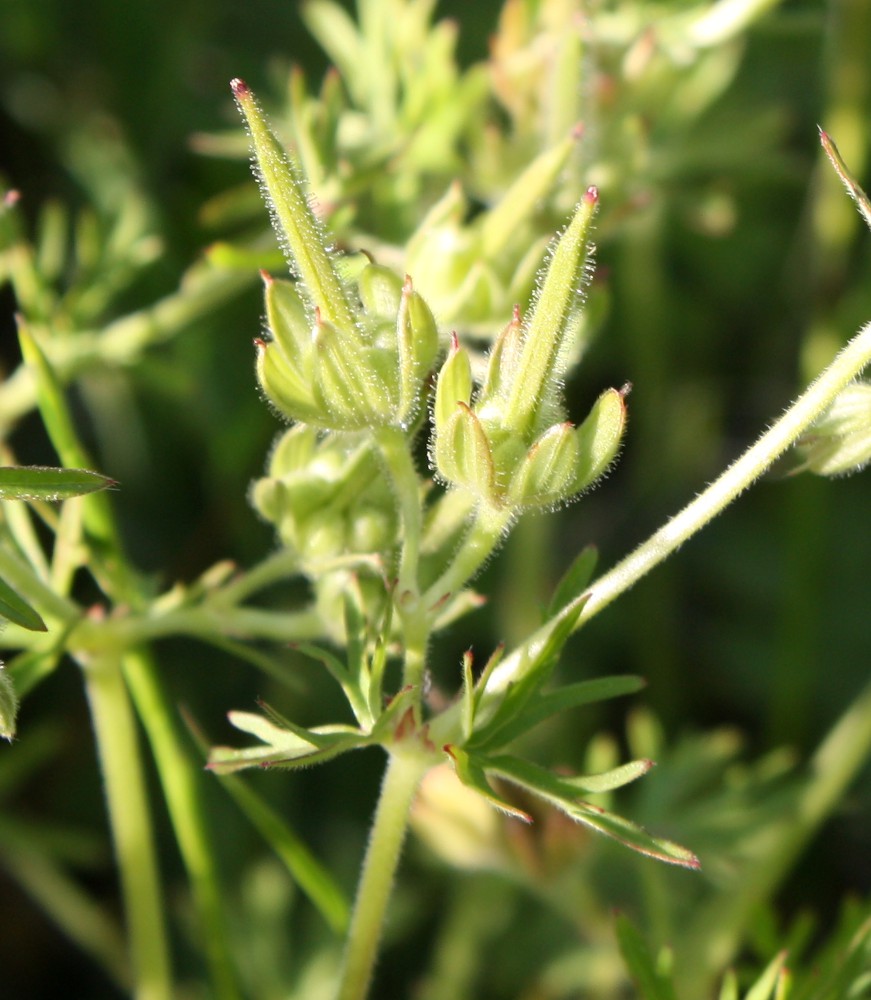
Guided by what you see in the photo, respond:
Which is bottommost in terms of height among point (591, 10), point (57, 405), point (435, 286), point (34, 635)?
point (34, 635)

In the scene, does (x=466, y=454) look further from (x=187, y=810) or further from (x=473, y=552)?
(x=187, y=810)

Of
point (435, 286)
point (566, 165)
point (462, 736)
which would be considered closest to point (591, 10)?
point (566, 165)

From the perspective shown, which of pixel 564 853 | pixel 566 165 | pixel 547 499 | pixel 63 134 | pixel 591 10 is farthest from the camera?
pixel 63 134

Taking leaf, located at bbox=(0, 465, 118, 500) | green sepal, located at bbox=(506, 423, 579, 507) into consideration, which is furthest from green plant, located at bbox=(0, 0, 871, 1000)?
leaf, located at bbox=(0, 465, 118, 500)

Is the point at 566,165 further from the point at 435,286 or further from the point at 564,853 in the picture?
the point at 564,853

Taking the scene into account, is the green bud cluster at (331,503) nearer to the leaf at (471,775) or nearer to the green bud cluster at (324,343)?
the green bud cluster at (324,343)

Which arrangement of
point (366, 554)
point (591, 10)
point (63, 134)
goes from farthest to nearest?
point (63, 134)
point (591, 10)
point (366, 554)
